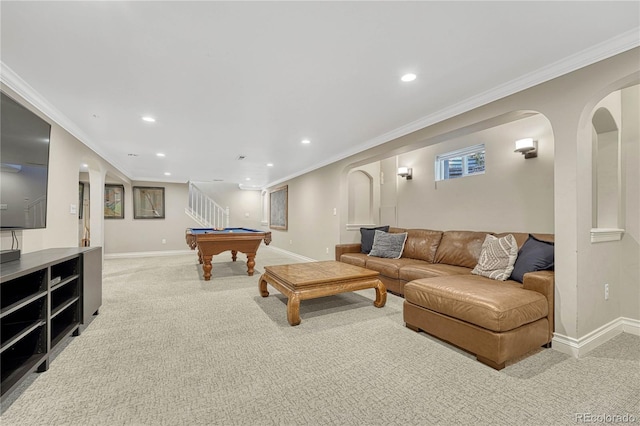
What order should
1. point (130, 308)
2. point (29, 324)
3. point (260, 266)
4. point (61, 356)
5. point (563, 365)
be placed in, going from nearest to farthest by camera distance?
1. point (29, 324)
2. point (563, 365)
3. point (61, 356)
4. point (130, 308)
5. point (260, 266)

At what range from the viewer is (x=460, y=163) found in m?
4.26

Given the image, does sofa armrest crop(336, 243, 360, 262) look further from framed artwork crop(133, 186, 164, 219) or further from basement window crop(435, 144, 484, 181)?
framed artwork crop(133, 186, 164, 219)

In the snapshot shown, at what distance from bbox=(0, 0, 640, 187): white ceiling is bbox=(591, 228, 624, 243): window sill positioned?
135 centimetres

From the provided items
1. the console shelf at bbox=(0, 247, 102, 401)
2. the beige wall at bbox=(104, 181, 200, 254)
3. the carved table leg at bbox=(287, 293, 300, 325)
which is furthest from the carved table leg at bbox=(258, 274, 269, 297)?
the beige wall at bbox=(104, 181, 200, 254)

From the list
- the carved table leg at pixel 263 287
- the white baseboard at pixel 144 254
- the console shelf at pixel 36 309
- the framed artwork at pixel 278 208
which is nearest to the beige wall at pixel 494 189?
the carved table leg at pixel 263 287

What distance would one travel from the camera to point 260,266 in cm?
618

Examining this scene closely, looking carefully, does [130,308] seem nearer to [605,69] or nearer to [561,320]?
[561,320]

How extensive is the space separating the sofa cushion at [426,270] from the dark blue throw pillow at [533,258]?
658 mm

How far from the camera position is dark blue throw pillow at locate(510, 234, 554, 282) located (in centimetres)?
253

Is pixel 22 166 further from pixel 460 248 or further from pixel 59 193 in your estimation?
pixel 460 248

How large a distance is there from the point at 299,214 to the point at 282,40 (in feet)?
18.3

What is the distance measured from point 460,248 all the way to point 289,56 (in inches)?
121

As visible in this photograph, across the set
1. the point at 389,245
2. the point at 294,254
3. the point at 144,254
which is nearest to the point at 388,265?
the point at 389,245

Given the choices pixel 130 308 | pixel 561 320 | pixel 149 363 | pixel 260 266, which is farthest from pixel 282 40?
pixel 260 266
